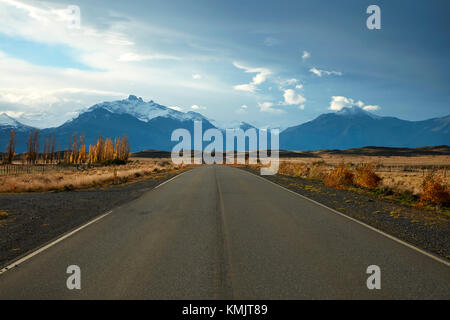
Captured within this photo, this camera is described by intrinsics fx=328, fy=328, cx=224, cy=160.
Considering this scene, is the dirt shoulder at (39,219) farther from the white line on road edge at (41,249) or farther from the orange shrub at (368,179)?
the orange shrub at (368,179)

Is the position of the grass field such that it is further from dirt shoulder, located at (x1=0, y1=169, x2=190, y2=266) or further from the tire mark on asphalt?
dirt shoulder, located at (x1=0, y1=169, x2=190, y2=266)

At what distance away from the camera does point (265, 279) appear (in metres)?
4.78

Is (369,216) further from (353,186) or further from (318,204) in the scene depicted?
(353,186)

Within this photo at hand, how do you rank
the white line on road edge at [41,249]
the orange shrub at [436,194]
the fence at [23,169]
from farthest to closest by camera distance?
the fence at [23,169] → the orange shrub at [436,194] → the white line on road edge at [41,249]

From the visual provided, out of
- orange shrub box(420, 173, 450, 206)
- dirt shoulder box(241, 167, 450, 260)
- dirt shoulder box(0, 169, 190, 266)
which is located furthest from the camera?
orange shrub box(420, 173, 450, 206)

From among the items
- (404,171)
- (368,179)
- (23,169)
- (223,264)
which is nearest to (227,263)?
(223,264)

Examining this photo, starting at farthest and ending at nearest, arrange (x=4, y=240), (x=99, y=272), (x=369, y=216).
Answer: (x=369, y=216) < (x=4, y=240) < (x=99, y=272)

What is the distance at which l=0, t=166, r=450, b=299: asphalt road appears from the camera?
4348 mm

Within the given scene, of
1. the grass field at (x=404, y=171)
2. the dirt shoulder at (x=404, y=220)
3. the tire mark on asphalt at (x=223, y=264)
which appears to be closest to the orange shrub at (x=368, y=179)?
the grass field at (x=404, y=171)

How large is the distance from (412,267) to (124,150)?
10195 cm

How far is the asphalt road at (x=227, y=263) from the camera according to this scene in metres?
4.35

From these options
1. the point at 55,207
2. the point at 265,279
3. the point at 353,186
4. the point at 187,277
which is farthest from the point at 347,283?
the point at 353,186

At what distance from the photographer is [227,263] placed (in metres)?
5.53

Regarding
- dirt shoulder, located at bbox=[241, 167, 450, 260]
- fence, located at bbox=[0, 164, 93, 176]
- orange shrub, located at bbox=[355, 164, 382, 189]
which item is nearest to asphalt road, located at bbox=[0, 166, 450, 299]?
dirt shoulder, located at bbox=[241, 167, 450, 260]
